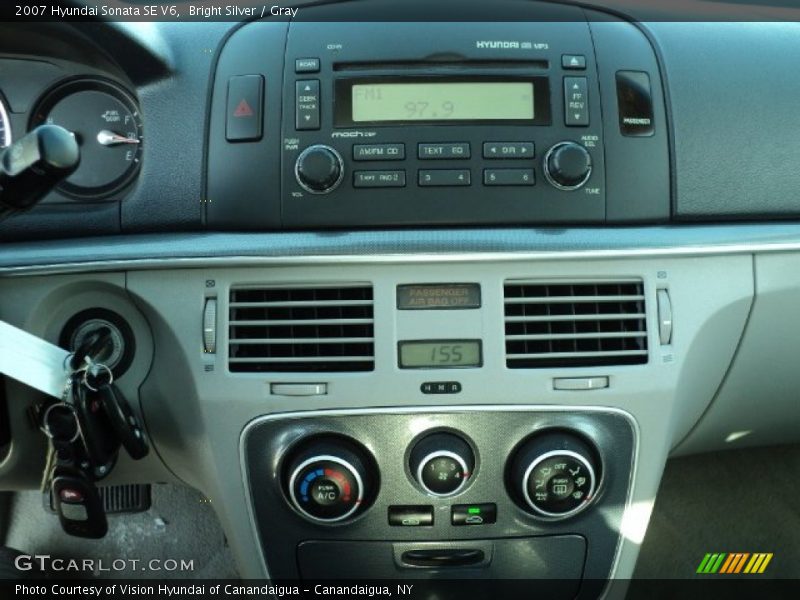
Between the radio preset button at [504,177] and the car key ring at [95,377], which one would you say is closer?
the car key ring at [95,377]

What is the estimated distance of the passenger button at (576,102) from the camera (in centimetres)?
187

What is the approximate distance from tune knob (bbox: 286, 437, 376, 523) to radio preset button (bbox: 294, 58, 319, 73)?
772 mm

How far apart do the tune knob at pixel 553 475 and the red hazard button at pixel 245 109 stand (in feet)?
2.85

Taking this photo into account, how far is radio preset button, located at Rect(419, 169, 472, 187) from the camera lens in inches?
72.6

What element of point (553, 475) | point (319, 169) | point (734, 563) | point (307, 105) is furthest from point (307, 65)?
point (734, 563)

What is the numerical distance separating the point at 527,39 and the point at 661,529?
5.22 ft

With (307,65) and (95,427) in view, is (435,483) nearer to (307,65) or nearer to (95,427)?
(95,427)

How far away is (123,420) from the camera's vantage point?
1.76m

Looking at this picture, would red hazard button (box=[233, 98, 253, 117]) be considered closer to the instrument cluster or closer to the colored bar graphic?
the instrument cluster

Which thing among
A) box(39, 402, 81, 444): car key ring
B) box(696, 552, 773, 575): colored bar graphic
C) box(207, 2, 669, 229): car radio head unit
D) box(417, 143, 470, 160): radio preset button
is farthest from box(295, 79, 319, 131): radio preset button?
box(696, 552, 773, 575): colored bar graphic

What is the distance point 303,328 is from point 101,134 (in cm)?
65

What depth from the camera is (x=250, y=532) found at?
198 cm

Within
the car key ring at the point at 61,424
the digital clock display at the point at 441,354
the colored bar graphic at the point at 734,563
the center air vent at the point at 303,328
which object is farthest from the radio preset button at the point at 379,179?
the colored bar graphic at the point at 734,563

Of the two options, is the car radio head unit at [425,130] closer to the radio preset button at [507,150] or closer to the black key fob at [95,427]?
the radio preset button at [507,150]
